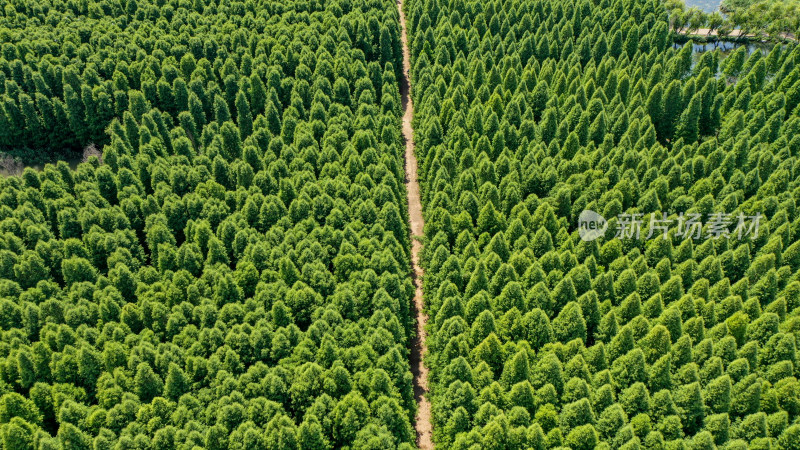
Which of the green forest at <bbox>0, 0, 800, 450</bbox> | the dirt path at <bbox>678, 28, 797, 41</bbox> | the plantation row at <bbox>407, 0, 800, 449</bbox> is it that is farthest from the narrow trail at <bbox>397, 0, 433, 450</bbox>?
the dirt path at <bbox>678, 28, 797, 41</bbox>

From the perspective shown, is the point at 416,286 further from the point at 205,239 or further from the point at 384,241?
the point at 205,239

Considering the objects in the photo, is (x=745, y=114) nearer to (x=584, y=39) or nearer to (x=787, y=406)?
(x=584, y=39)

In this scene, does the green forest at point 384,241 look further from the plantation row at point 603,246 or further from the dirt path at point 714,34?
the dirt path at point 714,34

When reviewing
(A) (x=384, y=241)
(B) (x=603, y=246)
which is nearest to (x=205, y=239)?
(A) (x=384, y=241)

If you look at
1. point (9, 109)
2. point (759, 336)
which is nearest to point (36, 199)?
point (9, 109)

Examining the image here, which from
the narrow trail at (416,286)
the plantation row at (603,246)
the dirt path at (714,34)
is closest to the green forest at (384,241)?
the plantation row at (603,246)
